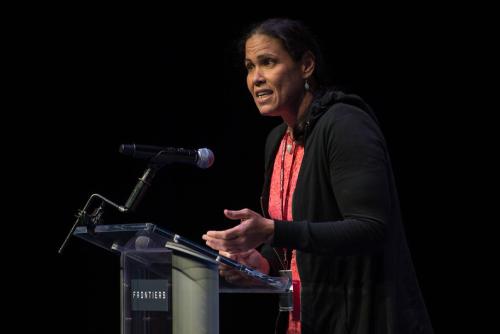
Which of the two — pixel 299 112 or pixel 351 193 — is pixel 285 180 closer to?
pixel 299 112

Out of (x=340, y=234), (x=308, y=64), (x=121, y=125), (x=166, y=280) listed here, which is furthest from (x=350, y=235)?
(x=121, y=125)

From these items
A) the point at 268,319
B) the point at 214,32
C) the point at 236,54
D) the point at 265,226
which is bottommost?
the point at 268,319

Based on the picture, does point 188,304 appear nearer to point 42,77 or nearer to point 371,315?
point 371,315

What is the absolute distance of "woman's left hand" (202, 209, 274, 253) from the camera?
61.1 inches

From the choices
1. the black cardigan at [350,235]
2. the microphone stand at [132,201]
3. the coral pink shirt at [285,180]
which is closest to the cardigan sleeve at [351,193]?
the black cardigan at [350,235]

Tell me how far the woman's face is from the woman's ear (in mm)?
15

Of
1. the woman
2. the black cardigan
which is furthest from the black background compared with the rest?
the black cardigan

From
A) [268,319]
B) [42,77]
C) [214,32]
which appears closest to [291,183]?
[268,319]

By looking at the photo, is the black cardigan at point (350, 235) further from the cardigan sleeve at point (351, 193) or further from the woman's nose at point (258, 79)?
the woman's nose at point (258, 79)

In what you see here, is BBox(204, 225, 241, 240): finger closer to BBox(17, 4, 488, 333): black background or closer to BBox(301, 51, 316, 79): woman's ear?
BBox(301, 51, 316, 79): woman's ear

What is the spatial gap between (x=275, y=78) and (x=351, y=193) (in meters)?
0.60

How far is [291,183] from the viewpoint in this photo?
7.13 feet

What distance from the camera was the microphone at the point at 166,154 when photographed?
1.74m

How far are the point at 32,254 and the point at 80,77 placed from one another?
999 mm
